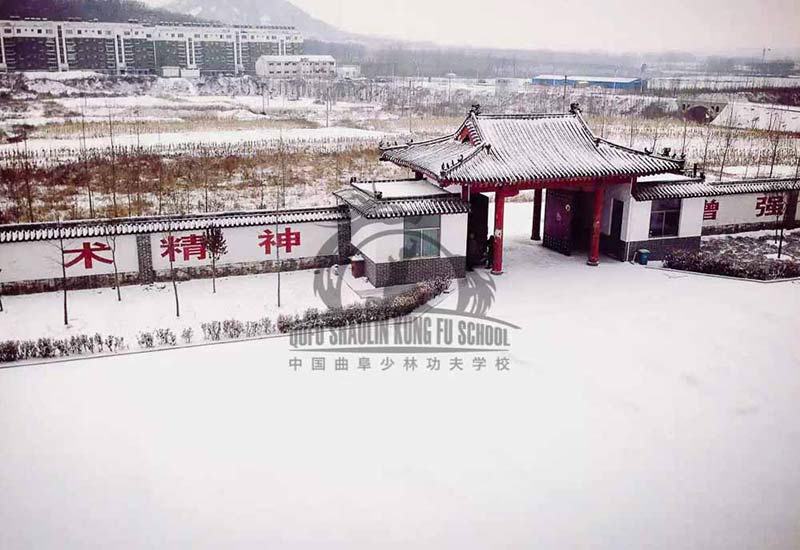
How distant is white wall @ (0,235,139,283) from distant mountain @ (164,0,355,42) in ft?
100

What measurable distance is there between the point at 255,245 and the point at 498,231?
12.4ft

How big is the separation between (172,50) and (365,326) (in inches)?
1117

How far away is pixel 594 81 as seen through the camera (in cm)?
4881

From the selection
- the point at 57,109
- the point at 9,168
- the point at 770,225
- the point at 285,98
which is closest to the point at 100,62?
the point at 57,109

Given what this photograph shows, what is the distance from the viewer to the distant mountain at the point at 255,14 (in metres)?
39.2

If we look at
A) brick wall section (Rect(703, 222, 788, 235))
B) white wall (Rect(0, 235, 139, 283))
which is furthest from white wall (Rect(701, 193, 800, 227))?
white wall (Rect(0, 235, 139, 283))

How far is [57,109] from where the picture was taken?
87.4 feet

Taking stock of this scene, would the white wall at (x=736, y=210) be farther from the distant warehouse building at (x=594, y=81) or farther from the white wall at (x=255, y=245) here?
the distant warehouse building at (x=594, y=81)

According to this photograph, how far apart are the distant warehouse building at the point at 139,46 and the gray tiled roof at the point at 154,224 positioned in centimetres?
1954

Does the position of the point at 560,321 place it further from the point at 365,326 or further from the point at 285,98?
the point at 285,98

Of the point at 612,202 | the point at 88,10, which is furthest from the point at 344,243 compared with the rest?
the point at 88,10

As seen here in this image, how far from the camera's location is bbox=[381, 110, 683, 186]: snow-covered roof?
959cm

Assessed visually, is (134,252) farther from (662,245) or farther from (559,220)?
(662,245)

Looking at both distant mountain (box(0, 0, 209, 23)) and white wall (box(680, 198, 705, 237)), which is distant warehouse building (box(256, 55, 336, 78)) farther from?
white wall (box(680, 198, 705, 237))
